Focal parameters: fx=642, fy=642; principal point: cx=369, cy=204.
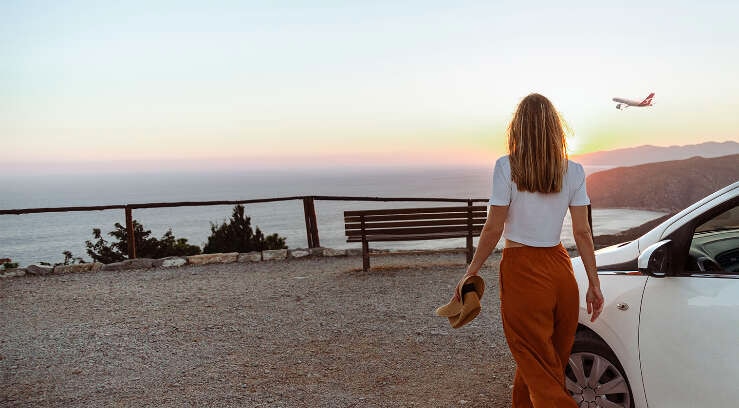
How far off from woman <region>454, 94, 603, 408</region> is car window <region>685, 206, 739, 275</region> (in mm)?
583

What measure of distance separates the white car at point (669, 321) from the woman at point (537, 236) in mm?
403

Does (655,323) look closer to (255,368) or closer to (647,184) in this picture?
(255,368)

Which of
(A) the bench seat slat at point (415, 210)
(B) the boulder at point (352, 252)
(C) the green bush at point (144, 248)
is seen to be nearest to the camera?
(A) the bench seat slat at point (415, 210)

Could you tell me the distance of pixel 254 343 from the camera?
6.73 m

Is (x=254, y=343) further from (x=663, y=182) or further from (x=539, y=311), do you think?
(x=663, y=182)

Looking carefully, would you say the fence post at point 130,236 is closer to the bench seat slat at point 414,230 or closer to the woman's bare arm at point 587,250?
the bench seat slat at point 414,230

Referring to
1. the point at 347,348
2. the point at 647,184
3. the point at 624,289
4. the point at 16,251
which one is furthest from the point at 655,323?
the point at 16,251

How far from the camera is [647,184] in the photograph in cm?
5031

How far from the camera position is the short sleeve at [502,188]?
10.1 ft

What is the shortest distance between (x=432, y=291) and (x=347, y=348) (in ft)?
9.45

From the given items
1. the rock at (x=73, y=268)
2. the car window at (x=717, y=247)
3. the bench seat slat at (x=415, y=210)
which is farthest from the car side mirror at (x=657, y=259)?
the rock at (x=73, y=268)

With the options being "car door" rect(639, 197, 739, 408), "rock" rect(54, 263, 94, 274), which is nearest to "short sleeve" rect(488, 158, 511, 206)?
"car door" rect(639, 197, 739, 408)

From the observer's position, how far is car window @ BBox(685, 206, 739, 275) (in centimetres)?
321

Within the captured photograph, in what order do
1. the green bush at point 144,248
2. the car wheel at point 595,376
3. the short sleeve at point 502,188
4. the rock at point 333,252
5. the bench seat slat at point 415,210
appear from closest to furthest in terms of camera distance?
1. the short sleeve at point 502,188
2. the car wheel at point 595,376
3. the bench seat slat at point 415,210
4. the rock at point 333,252
5. the green bush at point 144,248
